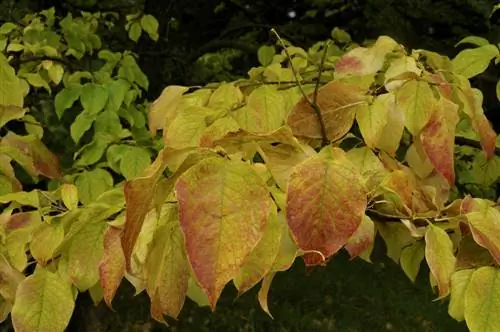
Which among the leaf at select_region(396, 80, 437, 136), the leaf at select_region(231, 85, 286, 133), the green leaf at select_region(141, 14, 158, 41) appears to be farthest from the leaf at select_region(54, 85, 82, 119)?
the leaf at select_region(396, 80, 437, 136)

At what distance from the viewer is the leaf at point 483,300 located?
40.4 inches

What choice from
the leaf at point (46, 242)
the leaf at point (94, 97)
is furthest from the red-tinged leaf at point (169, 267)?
the leaf at point (94, 97)

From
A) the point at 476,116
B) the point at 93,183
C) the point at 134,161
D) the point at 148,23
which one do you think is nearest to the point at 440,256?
the point at 476,116

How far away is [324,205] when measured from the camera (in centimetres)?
89

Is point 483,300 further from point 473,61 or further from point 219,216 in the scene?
point 473,61

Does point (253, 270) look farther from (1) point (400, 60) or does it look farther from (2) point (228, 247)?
(1) point (400, 60)

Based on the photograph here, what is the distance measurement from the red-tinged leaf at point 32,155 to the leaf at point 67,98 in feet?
1.79

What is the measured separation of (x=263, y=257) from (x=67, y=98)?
6.28ft

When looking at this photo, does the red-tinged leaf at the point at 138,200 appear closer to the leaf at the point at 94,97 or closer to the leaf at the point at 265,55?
the leaf at the point at 94,97

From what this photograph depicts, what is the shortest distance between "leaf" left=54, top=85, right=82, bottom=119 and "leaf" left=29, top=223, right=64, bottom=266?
1427 millimetres

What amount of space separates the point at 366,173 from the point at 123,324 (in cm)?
434

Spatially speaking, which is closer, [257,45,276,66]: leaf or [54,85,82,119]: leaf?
[54,85,82,119]: leaf

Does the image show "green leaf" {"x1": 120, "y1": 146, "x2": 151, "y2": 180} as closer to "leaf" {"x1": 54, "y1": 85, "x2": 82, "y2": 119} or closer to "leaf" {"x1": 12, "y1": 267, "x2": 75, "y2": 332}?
"leaf" {"x1": 54, "y1": 85, "x2": 82, "y2": 119}

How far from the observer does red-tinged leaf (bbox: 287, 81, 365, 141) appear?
50.0 inches
